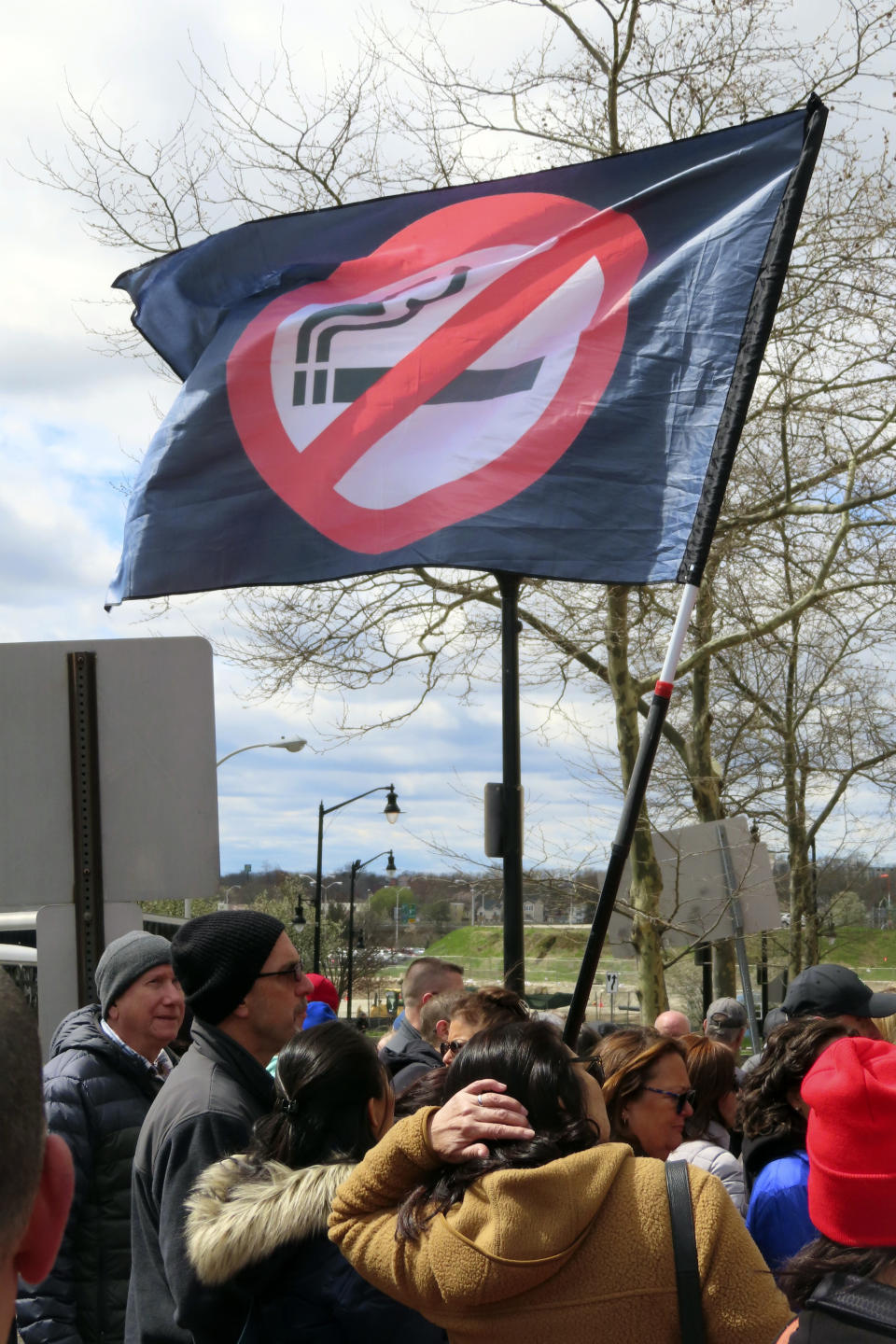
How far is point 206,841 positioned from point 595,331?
105 inches

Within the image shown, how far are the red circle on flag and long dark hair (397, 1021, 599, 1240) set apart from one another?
3.32 meters

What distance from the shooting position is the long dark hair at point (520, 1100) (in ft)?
7.63

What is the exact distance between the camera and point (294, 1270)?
2664 mm

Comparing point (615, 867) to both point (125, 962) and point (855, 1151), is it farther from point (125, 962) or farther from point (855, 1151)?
point (855, 1151)

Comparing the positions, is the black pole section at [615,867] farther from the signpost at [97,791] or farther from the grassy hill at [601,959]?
the grassy hill at [601,959]

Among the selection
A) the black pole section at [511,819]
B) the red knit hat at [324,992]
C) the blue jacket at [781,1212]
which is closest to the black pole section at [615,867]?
the blue jacket at [781,1212]

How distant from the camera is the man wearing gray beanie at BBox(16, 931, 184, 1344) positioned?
3.71 metres

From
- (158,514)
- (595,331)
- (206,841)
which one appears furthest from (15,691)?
(595,331)

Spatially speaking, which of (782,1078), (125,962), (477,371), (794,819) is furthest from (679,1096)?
(794,819)

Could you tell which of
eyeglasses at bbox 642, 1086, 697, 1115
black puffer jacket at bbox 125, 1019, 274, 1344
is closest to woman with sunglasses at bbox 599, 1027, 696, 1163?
eyeglasses at bbox 642, 1086, 697, 1115

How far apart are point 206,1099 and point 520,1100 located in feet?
3.38

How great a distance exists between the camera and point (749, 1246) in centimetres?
215

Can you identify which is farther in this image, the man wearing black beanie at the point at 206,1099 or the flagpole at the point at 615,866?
the flagpole at the point at 615,866

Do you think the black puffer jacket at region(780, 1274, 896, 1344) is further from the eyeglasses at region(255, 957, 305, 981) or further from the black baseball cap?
the black baseball cap
